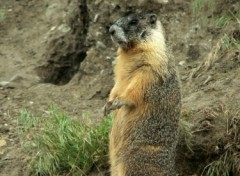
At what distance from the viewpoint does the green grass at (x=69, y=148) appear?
5.82 meters

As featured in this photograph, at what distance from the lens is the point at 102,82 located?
729 centimetres

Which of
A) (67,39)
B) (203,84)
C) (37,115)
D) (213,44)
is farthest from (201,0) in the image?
(37,115)

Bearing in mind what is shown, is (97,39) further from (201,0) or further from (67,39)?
(201,0)

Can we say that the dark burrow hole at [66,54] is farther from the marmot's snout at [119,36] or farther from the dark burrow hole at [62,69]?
the marmot's snout at [119,36]

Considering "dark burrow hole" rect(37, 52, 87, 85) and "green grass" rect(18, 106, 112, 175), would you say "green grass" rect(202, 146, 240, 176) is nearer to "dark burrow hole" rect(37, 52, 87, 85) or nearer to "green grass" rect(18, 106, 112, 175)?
"green grass" rect(18, 106, 112, 175)

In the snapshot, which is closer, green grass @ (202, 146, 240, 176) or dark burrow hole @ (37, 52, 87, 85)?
green grass @ (202, 146, 240, 176)

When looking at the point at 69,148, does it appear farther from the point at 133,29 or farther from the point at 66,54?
the point at 66,54

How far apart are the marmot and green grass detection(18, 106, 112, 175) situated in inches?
14.7

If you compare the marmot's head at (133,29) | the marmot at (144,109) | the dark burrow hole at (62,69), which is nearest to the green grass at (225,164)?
the marmot at (144,109)

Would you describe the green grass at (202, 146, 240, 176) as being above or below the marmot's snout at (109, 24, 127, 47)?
below

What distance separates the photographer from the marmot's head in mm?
5469

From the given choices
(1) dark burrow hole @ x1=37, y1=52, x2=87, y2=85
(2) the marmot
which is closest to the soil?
(1) dark burrow hole @ x1=37, y1=52, x2=87, y2=85

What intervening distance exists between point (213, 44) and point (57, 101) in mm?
1779

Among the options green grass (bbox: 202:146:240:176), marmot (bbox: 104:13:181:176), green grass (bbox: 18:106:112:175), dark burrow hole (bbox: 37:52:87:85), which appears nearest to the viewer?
marmot (bbox: 104:13:181:176)
